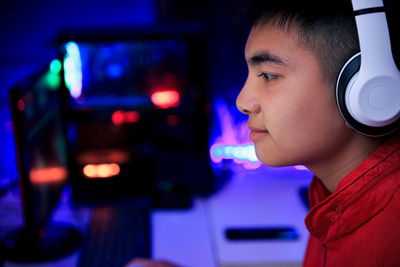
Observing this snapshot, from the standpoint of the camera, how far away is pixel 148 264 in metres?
1.00

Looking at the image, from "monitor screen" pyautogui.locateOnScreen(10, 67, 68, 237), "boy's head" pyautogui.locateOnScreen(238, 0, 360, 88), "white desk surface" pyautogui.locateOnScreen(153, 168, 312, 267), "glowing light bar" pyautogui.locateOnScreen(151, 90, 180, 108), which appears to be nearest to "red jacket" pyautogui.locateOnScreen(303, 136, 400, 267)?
"boy's head" pyautogui.locateOnScreen(238, 0, 360, 88)

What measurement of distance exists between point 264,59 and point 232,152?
3.05ft

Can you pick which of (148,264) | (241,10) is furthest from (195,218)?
(241,10)

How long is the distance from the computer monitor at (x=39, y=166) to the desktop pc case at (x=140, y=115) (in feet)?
0.28

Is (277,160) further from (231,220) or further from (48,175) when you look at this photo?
(48,175)

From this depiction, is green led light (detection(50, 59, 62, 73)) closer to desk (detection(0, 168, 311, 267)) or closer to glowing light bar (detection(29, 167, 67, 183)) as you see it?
glowing light bar (detection(29, 167, 67, 183))

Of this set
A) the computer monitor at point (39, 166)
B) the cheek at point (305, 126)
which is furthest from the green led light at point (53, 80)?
the cheek at point (305, 126)

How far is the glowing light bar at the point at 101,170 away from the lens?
148 centimetres

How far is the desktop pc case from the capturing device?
146 cm

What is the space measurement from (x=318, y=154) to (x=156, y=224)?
715 mm

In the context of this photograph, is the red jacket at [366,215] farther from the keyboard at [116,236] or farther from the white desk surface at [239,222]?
the keyboard at [116,236]

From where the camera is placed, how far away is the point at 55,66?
1.40 meters

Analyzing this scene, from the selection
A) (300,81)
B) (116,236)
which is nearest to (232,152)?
(116,236)

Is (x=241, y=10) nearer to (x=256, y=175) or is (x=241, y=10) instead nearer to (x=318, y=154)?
(x=318, y=154)
